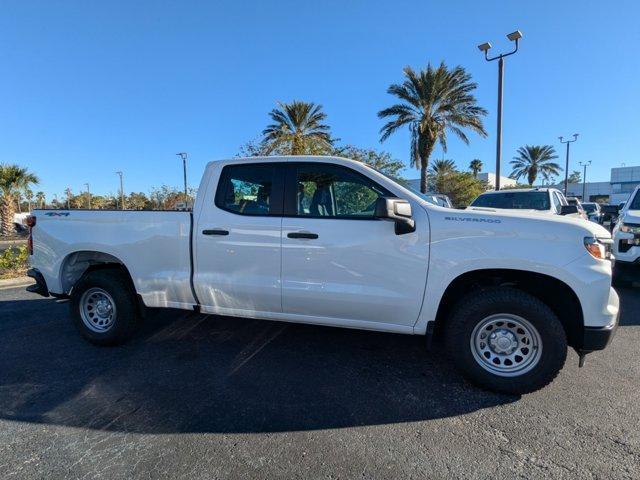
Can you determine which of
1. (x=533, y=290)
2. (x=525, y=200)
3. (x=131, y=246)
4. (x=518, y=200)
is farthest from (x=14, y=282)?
(x=525, y=200)

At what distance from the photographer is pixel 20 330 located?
512 cm

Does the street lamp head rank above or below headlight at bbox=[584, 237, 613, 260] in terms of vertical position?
above

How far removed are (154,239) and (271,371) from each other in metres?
1.74

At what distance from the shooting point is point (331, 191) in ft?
12.7

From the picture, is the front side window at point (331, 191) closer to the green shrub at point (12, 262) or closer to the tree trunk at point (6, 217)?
the green shrub at point (12, 262)

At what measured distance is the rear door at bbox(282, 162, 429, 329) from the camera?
347cm

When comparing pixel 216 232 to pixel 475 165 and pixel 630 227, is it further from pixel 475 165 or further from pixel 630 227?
pixel 475 165

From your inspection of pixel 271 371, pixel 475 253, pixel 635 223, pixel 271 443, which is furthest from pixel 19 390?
pixel 635 223

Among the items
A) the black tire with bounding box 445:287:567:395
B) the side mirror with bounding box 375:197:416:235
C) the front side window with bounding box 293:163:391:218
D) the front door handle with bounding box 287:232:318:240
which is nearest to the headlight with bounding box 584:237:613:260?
the black tire with bounding box 445:287:567:395

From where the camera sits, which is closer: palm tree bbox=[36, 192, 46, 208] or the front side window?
the front side window

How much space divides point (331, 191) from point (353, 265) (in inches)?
29.4

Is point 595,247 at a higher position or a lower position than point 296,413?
higher

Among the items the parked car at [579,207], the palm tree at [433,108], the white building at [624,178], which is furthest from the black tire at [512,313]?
the white building at [624,178]

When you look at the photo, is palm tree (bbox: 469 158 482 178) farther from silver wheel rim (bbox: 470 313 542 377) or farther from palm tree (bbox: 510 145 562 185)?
silver wheel rim (bbox: 470 313 542 377)
